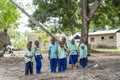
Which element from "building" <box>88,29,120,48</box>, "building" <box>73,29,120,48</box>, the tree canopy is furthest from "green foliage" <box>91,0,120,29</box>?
"building" <box>88,29,120,48</box>

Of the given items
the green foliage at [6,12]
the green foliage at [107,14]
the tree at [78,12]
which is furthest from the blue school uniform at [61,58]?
the green foliage at [107,14]

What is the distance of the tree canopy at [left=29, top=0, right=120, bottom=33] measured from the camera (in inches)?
1088

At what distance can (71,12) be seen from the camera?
31578 millimetres

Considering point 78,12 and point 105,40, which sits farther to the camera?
point 105,40

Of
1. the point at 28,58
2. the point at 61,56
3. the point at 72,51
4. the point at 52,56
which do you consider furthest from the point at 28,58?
the point at 72,51

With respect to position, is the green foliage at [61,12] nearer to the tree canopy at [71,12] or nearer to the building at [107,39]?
the tree canopy at [71,12]

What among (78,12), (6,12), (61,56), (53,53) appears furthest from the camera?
(78,12)

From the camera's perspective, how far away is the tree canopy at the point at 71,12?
1088 inches

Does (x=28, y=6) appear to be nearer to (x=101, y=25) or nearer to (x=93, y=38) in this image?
(x=101, y=25)

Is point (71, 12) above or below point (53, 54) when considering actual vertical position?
above

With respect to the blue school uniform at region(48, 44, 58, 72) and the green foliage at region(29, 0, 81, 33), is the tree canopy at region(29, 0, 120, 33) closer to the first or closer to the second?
the green foliage at region(29, 0, 81, 33)

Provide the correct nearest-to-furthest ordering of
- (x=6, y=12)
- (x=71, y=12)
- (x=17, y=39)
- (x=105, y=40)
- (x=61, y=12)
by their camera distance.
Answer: (x=6, y=12), (x=61, y=12), (x=71, y=12), (x=17, y=39), (x=105, y=40)

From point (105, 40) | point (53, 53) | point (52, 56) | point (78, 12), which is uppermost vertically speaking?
point (78, 12)

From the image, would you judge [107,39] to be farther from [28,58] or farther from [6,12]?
[28,58]
